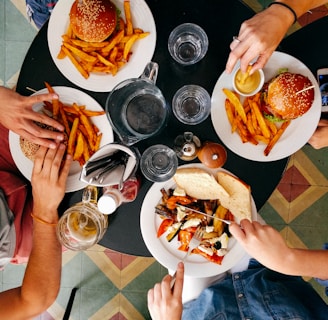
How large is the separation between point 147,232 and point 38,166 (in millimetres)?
459

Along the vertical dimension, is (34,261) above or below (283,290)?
below

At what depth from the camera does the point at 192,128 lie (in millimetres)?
1484

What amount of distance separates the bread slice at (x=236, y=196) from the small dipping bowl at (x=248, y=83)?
11.5 inches

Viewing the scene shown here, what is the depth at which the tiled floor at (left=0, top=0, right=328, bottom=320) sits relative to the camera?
227 centimetres

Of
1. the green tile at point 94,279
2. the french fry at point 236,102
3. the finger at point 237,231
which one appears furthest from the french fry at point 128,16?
the green tile at point 94,279

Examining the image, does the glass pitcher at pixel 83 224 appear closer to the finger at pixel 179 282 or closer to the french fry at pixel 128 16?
the finger at pixel 179 282

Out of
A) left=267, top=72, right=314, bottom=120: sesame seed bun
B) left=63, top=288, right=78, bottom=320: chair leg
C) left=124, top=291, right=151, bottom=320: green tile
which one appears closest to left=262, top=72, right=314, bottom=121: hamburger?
left=267, top=72, right=314, bottom=120: sesame seed bun

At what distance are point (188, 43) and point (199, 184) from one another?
0.50 meters

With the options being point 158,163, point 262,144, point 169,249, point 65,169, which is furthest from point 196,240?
point 65,169

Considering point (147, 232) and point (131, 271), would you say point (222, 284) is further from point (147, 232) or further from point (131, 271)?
point (131, 271)

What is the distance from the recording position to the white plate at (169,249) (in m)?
1.49

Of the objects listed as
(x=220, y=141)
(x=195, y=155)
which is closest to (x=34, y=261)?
(x=195, y=155)

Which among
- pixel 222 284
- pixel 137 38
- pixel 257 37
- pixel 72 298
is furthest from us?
pixel 72 298

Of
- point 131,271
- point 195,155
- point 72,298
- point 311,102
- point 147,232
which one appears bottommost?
point 72,298
